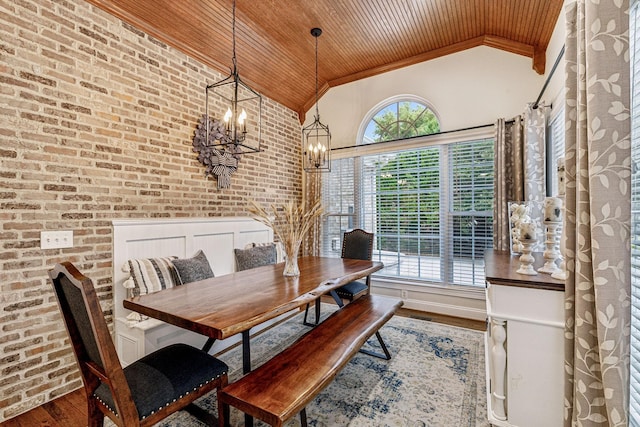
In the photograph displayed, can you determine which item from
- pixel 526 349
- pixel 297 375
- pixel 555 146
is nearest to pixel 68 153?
pixel 297 375

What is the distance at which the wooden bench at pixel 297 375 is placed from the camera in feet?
4.25

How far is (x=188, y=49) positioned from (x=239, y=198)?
5.75ft

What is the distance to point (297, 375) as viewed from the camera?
1521mm

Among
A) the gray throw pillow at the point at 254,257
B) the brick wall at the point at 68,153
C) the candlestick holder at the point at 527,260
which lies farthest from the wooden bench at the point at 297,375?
Answer: the brick wall at the point at 68,153

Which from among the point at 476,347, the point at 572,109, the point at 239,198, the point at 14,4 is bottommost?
the point at 476,347

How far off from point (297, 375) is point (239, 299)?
1.89 feet

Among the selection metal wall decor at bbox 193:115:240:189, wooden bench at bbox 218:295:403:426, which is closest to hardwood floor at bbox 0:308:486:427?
wooden bench at bbox 218:295:403:426

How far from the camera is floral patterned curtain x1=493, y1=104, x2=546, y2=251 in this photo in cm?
281

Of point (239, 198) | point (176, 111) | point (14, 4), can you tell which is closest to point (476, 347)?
point (239, 198)

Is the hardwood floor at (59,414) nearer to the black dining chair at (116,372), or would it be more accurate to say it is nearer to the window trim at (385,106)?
the black dining chair at (116,372)

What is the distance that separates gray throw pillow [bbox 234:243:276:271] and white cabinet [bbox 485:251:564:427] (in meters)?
2.39

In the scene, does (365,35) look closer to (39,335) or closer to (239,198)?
(239,198)

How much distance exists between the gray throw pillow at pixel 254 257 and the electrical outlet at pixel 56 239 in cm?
152

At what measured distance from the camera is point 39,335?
2.05 metres
